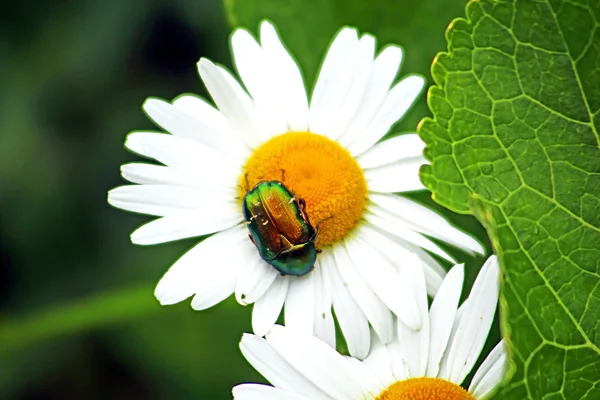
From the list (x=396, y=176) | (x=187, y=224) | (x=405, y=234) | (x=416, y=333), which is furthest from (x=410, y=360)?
(x=187, y=224)

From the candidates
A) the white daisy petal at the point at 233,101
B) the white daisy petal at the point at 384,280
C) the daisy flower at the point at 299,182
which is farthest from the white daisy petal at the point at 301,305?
the white daisy petal at the point at 233,101

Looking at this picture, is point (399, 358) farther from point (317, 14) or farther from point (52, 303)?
point (52, 303)

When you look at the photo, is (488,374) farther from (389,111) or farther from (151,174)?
(151,174)

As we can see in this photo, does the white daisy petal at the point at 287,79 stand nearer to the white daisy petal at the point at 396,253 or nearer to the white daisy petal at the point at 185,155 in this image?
the white daisy petal at the point at 185,155

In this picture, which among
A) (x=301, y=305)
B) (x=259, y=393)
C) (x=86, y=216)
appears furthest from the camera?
(x=86, y=216)

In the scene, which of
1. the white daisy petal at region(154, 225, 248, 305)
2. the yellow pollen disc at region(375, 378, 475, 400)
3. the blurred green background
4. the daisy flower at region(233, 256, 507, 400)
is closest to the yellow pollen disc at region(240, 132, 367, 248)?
the white daisy petal at region(154, 225, 248, 305)

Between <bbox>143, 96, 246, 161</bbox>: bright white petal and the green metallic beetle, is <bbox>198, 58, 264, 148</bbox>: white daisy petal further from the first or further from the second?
the green metallic beetle

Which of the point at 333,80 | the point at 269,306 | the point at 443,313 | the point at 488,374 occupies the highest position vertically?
the point at 333,80
